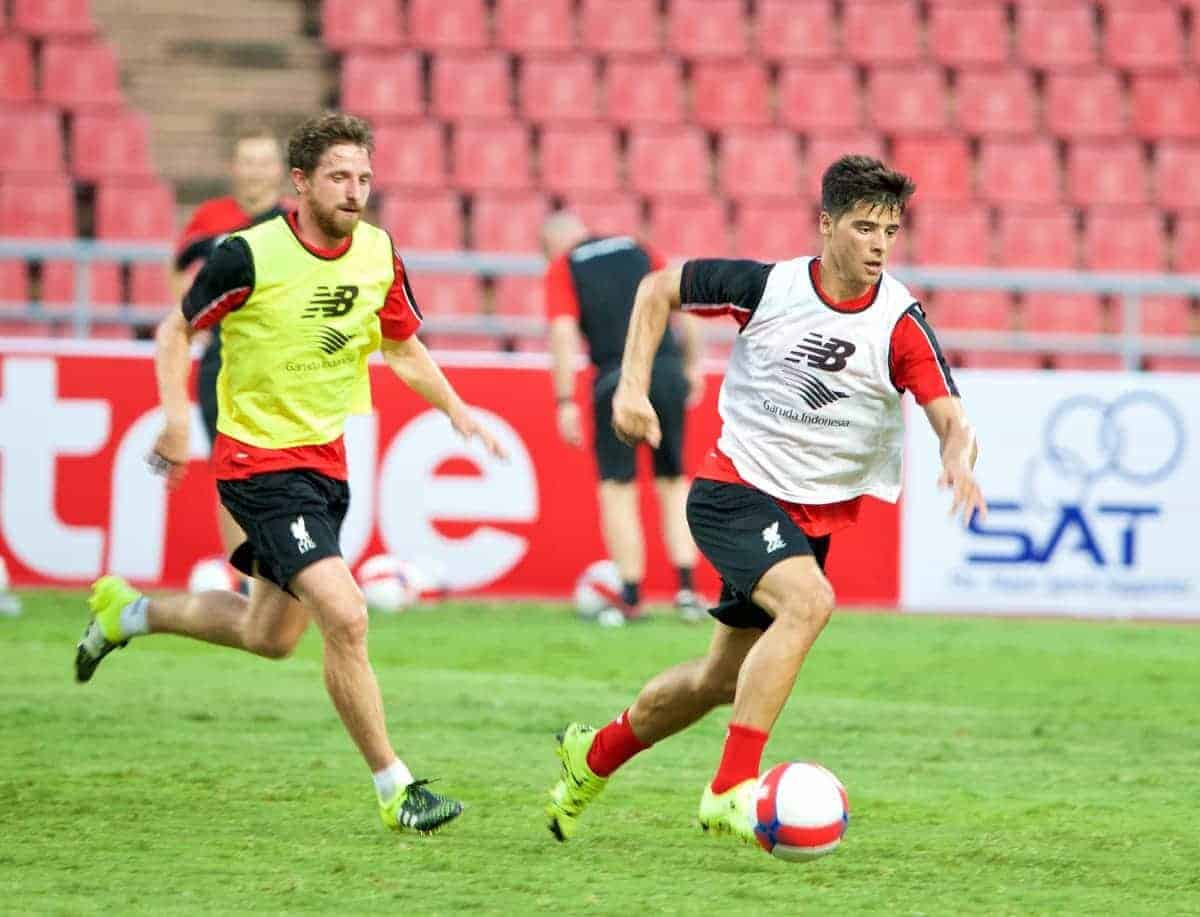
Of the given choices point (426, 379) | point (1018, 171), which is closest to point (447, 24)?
point (1018, 171)

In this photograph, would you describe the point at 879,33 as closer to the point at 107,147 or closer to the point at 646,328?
the point at 107,147

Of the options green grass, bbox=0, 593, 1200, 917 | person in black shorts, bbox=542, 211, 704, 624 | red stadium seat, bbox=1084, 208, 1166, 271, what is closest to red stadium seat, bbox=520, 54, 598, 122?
red stadium seat, bbox=1084, 208, 1166, 271

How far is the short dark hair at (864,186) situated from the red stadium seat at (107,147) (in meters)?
11.9

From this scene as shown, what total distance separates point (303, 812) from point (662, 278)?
1941 millimetres

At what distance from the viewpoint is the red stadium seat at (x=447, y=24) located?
17938 millimetres

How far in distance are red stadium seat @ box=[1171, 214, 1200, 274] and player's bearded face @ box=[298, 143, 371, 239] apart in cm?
1210

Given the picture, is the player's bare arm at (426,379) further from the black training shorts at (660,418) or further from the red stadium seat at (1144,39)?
the red stadium seat at (1144,39)

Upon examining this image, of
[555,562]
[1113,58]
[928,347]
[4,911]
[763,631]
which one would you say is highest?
[1113,58]

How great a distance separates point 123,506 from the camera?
12.2m

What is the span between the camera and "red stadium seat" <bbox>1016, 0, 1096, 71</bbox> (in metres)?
18.5

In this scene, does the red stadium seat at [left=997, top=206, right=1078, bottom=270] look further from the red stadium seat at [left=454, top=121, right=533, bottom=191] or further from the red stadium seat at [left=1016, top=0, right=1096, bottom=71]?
the red stadium seat at [left=454, top=121, right=533, bottom=191]

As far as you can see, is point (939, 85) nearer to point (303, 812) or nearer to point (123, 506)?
point (123, 506)

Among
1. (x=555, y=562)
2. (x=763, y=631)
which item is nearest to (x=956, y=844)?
(x=763, y=631)

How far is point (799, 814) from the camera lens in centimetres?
515
